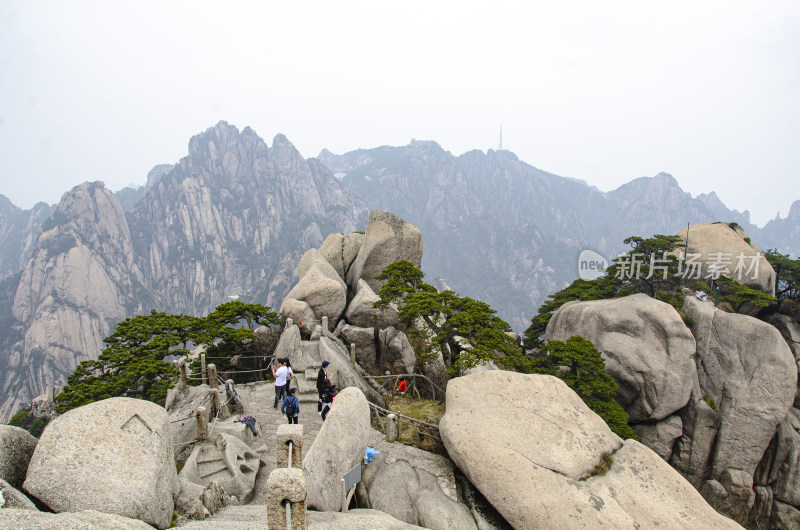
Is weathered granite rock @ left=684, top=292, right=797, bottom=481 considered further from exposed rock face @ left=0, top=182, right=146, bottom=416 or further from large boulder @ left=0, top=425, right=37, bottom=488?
exposed rock face @ left=0, top=182, right=146, bottom=416

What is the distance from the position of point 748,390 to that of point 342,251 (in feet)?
85.9

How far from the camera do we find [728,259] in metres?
26.9

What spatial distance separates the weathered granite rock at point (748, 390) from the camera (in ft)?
65.1

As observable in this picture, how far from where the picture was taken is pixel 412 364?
71.7 feet

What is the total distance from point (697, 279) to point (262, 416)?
28.4m

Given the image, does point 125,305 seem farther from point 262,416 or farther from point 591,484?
point 591,484

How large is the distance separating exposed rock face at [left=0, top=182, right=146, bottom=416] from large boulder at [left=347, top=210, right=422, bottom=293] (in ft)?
292

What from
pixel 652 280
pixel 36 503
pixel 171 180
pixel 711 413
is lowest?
pixel 711 413

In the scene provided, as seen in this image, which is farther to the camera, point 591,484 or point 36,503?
point 591,484

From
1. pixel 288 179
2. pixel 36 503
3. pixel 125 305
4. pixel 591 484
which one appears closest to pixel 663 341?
pixel 591 484

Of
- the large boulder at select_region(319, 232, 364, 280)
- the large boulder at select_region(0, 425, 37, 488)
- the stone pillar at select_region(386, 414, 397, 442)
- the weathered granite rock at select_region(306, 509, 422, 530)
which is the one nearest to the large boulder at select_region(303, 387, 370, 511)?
the weathered granite rock at select_region(306, 509, 422, 530)

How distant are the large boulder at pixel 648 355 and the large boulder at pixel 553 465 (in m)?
10.9

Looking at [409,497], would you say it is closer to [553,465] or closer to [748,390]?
[553,465]

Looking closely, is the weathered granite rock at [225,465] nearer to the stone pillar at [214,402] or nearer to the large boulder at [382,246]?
the stone pillar at [214,402]
